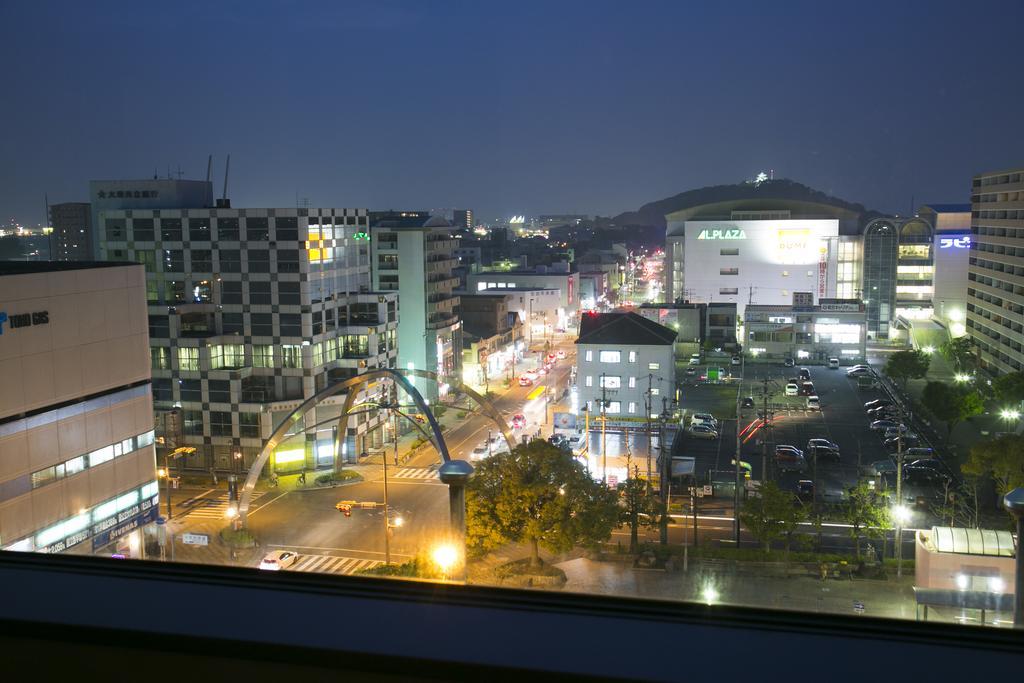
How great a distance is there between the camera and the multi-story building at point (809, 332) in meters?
16.5

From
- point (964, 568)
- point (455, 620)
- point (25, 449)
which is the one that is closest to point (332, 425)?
point (25, 449)

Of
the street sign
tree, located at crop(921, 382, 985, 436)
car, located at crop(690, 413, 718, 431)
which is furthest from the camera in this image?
car, located at crop(690, 413, 718, 431)

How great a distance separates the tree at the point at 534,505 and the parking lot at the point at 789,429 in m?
2.60

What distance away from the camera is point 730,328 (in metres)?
18.6

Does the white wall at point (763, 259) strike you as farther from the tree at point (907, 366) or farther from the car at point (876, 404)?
the car at point (876, 404)

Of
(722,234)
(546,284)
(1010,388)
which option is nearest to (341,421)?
(1010,388)

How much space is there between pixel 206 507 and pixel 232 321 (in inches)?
92.6

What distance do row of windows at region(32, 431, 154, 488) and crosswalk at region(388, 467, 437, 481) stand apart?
3810 mm

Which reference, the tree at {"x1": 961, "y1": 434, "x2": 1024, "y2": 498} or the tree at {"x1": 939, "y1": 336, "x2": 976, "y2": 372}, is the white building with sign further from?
the tree at {"x1": 961, "y1": 434, "x2": 1024, "y2": 498}

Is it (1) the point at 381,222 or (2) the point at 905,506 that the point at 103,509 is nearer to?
(2) the point at 905,506

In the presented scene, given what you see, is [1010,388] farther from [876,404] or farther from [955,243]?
[955,243]

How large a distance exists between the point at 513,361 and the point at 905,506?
9946 mm

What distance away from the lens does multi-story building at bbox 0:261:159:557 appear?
501 centimetres

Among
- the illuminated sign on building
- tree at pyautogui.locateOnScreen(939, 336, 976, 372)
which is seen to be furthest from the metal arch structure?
the illuminated sign on building
